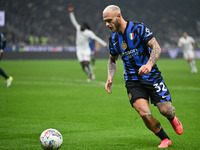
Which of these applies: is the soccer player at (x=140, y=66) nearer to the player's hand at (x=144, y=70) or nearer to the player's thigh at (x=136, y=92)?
the player's thigh at (x=136, y=92)

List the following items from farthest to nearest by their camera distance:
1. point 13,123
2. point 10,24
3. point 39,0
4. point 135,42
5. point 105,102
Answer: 1. point 39,0
2. point 10,24
3. point 105,102
4. point 13,123
5. point 135,42

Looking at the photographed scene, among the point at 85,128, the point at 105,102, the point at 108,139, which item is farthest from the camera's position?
the point at 105,102

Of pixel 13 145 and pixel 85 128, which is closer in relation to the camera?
pixel 13 145

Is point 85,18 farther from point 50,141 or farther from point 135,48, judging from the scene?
point 50,141

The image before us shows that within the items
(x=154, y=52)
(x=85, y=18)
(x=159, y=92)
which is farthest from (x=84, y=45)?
(x=85, y=18)

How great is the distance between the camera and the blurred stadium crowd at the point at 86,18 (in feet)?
139

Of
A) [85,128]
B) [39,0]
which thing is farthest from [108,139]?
[39,0]

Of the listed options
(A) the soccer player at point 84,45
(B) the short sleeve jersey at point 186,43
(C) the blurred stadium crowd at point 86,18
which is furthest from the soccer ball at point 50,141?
(C) the blurred stadium crowd at point 86,18

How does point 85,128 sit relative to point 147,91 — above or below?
below

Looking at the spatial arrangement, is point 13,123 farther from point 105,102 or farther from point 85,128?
point 105,102

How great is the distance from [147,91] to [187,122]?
2536 millimetres

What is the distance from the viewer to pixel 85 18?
46406 mm

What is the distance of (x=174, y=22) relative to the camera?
50375 mm

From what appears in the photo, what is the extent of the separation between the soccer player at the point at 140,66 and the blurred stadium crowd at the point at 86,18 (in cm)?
3505
